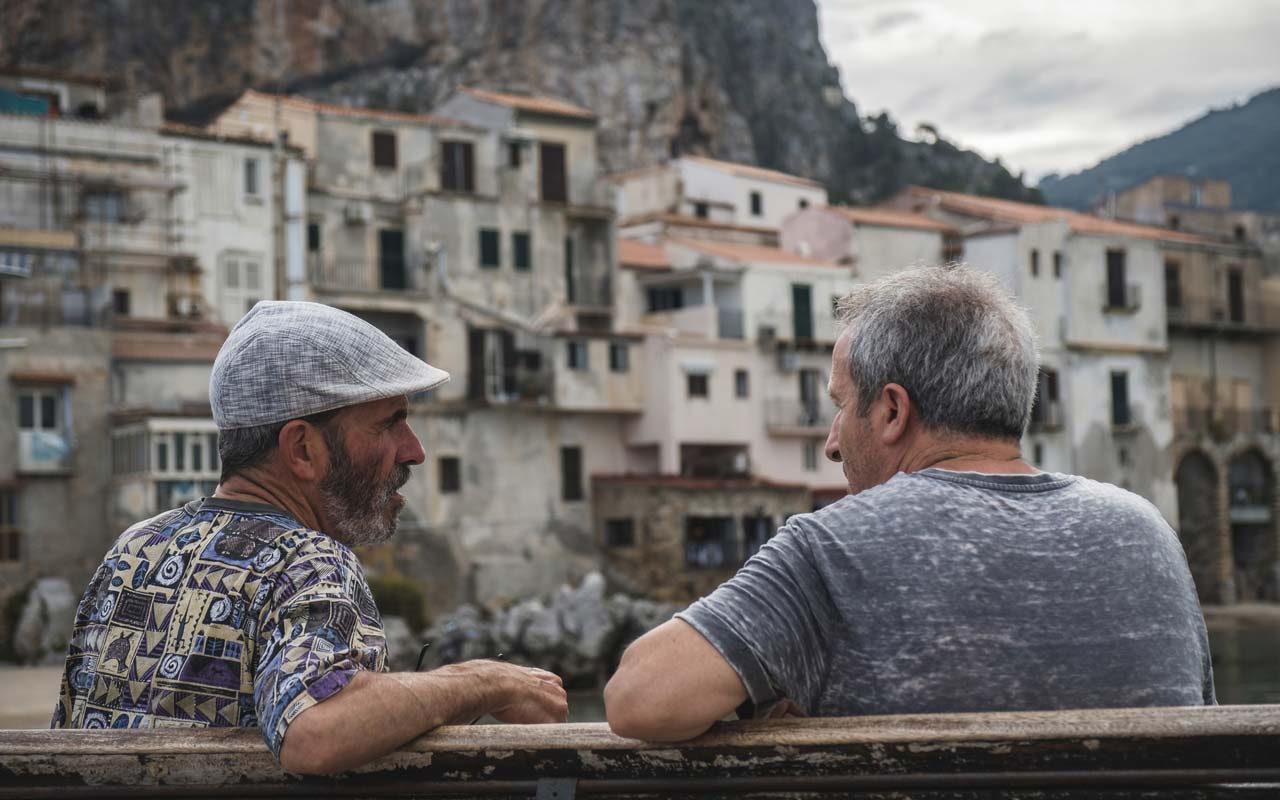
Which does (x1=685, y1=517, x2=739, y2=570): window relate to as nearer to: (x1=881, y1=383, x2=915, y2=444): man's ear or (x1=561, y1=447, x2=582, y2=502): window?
(x1=561, y1=447, x2=582, y2=502): window

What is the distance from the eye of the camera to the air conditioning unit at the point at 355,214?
128ft

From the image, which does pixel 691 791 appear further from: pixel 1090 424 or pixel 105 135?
pixel 1090 424

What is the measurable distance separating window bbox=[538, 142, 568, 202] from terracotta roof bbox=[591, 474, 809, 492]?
7682mm

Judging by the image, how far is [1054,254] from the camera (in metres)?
49.6

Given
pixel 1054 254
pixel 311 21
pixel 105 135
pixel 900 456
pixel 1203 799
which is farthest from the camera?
pixel 311 21

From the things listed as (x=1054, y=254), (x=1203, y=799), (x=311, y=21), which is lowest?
(x=1203, y=799)

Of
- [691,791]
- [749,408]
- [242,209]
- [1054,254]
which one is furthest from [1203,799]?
[1054,254]

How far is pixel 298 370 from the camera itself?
312 cm

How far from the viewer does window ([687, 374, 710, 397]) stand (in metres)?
41.9

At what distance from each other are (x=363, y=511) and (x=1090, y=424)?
1917 inches

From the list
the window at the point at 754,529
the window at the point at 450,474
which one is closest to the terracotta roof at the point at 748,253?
the window at the point at 754,529

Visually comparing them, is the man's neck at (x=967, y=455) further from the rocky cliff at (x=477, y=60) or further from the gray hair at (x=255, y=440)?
the rocky cliff at (x=477, y=60)

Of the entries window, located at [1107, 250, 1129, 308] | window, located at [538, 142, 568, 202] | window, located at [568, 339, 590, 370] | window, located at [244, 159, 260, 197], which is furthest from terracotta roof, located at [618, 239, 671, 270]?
window, located at [1107, 250, 1129, 308]

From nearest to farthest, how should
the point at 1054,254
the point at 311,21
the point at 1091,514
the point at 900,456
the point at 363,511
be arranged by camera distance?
the point at 1091,514
the point at 900,456
the point at 363,511
the point at 1054,254
the point at 311,21
